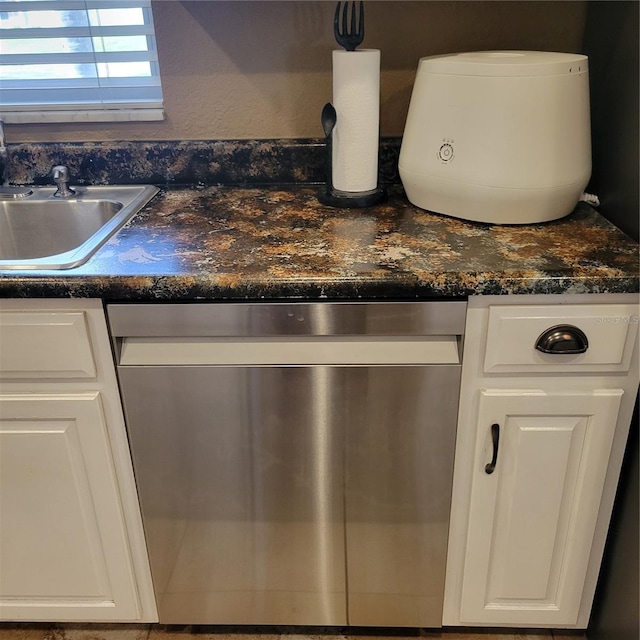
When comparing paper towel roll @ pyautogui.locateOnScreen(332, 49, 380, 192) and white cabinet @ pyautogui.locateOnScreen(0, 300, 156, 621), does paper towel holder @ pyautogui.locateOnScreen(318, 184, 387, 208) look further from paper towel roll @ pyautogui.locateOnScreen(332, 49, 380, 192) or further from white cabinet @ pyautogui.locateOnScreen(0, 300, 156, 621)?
white cabinet @ pyautogui.locateOnScreen(0, 300, 156, 621)

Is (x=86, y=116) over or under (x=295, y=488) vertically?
over

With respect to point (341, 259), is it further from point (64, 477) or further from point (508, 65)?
point (64, 477)

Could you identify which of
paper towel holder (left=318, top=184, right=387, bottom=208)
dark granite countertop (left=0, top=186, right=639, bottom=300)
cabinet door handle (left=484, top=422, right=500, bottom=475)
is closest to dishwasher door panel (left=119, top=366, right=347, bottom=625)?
dark granite countertop (left=0, top=186, right=639, bottom=300)

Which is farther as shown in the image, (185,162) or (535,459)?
(185,162)

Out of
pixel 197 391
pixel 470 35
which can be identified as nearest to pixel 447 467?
pixel 197 391

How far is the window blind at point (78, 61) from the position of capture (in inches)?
57.2

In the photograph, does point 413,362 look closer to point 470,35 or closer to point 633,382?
point 633,382

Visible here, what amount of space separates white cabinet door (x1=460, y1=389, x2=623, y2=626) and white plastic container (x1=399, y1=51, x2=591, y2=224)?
1.21ft

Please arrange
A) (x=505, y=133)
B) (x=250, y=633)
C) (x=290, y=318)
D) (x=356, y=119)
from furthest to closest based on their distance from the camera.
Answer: (x=250, y=633)
(x=356, y=119)
(x=505, y=133)
(x=290, y=318)

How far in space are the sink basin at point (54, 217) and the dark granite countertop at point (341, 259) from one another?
0.19 metres

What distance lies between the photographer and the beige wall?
1.38m

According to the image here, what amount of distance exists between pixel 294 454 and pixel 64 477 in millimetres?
447

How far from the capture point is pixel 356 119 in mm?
1270

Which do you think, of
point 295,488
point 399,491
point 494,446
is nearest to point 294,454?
point 295,488
